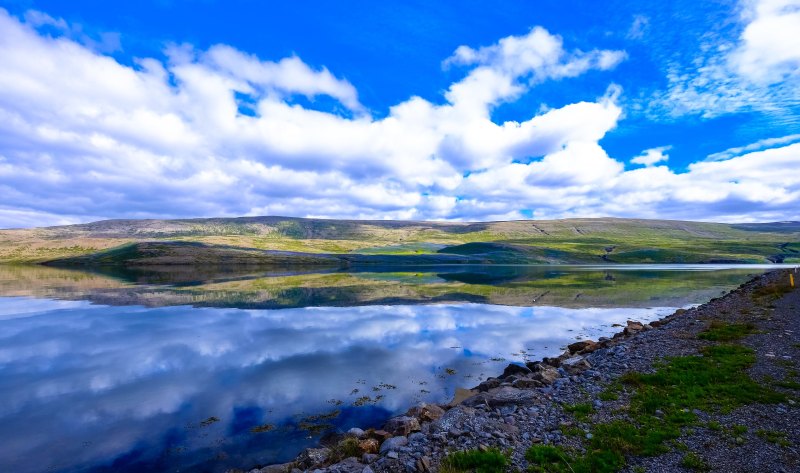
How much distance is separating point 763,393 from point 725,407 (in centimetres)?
Result: 197

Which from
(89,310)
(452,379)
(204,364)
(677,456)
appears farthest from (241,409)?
(89,310)

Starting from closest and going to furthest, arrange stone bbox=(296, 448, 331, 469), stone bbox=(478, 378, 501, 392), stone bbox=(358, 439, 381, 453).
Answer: stone bbox=(358, 439, 381, 453) < stone bbox=(296, 448, 331, 469) < stone bbox=(478, 378, 501, 392)

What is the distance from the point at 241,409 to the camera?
16.8 meters

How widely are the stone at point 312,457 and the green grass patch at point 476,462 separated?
4.08m

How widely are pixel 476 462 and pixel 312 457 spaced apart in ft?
16.9

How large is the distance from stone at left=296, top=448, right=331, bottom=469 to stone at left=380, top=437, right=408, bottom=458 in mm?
1899

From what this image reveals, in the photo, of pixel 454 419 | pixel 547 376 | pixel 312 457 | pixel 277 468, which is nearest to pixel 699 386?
pixel 547 376

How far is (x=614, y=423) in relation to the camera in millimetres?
11359

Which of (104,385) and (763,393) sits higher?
(763,393)

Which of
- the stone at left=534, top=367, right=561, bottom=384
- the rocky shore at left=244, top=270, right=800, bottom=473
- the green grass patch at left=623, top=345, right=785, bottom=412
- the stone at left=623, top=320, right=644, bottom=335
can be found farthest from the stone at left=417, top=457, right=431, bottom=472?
the stone at left=623, top=320, right=644, bottom=335

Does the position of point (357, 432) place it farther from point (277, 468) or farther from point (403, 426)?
point (277, 468)

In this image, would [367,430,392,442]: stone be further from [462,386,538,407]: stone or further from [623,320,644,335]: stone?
[623,320,644,335]: stone

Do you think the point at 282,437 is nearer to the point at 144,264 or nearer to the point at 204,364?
the point at 204,364

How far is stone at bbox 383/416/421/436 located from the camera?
40.9 ft
